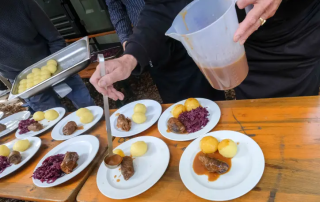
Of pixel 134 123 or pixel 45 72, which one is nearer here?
pixel 134 123

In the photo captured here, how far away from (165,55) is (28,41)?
1.79 m

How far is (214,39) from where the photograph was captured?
0.89 metres

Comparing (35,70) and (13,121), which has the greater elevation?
(35,70)

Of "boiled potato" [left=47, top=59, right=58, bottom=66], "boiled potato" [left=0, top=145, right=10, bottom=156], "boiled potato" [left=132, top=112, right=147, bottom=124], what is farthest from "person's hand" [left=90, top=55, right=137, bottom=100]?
"boiled potato" [left=47, top=59, right=58, bottom=66]

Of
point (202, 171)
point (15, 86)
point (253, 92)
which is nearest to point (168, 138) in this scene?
point (202, 171)

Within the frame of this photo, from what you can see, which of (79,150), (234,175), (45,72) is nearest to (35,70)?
(45,72)

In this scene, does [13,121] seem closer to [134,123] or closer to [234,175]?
[134,123]

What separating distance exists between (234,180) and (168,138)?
45cm

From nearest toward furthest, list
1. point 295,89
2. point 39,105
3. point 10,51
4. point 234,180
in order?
1. point 234,180
2. point 295,89
3. point 10,51
4. point 39,105

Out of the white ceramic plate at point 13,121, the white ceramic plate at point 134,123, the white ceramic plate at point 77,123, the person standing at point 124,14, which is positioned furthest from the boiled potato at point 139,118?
the white ceramic plate at point 13,121

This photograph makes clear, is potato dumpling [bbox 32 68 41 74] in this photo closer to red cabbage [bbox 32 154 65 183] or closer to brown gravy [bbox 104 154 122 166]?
red cabbage [bbox 32 154 65 183]

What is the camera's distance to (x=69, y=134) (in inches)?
66.7

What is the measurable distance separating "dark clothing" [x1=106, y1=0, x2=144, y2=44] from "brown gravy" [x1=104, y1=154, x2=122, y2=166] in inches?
47.8

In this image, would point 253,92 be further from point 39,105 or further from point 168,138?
point 39,105
